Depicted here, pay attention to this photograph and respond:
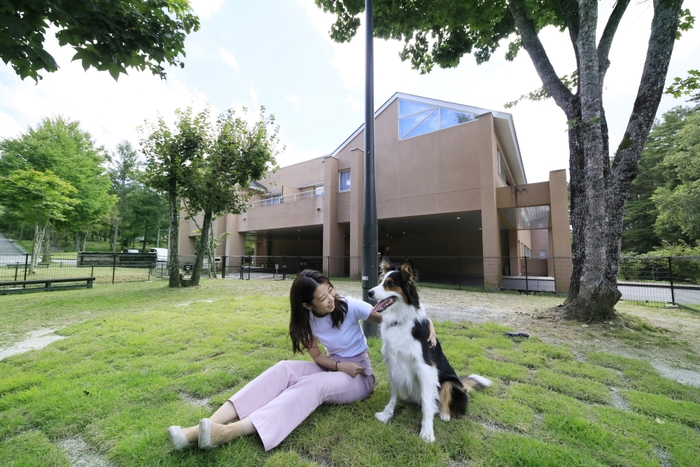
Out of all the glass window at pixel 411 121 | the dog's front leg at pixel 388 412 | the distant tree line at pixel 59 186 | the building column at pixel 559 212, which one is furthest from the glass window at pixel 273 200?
the dog's front leg at pixel 388 412

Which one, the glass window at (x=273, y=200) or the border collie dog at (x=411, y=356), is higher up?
the glass window at (x=273, y=200)

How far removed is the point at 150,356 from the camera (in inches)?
141

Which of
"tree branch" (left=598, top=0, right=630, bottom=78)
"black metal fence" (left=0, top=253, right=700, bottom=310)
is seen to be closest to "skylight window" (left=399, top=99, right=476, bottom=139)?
"black metal fence" (left=0, top=253, right=700, bottom=310)

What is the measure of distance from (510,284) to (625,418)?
1425 centimetres

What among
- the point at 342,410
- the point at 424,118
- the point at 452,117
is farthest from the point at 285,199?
the point at 342,410

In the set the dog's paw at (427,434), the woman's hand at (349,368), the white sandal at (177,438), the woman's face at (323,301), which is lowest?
the dog's paw at (427,434)

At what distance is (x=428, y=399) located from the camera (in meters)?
2.06

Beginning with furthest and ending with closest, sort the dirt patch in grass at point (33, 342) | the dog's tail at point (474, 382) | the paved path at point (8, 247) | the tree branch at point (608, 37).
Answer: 1. the paved path at point (8, 247)
2. the tree branch at point (608, 37)
3. the dirt patch in grass at point (33, 342)
4. the dog's tail at point (474, 382)

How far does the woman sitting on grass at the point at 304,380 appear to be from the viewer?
69.2 inches

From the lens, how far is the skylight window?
14.2 m

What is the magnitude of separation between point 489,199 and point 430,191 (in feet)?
9.66

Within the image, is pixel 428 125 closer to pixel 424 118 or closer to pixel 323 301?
pixel 424 118

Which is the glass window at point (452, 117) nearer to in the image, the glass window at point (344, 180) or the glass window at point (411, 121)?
the glass window at point (411, 121)

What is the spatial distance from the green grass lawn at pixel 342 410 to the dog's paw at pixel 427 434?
0.13 ft
